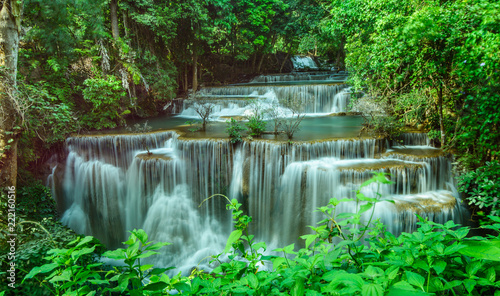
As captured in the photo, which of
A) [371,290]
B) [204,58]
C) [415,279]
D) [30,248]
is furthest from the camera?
[204,58]

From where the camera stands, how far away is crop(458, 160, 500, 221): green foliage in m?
4.59

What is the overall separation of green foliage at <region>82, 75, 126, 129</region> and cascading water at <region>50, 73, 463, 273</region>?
1488 mm

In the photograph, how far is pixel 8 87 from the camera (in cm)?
492

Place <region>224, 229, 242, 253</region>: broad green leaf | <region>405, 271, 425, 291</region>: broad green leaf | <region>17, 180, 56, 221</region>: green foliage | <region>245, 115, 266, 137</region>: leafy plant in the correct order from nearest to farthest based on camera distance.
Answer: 1. <region>405, 271, 425, 291</region>: broad green leaf
2. <region>224, 229, 242, 253</region>: broad green leaf
3. <region>17, 180, 56, 221</region>: green foliage
4. <region>245, 115, 266, 137</region>: leafy plant

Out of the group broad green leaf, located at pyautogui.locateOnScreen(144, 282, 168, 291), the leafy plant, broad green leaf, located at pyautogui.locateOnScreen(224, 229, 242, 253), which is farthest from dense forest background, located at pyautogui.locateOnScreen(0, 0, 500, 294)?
broad green leaf, located at pyautogui.locateOnScreen(224, 229, 242, 253)

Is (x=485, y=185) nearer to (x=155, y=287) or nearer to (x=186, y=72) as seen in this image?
(x=155, y=287)

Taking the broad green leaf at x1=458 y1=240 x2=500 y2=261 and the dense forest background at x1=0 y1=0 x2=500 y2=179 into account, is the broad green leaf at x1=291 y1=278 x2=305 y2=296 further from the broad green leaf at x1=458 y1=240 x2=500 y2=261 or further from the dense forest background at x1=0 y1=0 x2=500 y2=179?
the dense forest background at x1=0 y1=0 x2=500 y2=179

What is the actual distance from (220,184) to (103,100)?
545 cm

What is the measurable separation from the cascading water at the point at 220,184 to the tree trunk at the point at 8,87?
2.55 meters

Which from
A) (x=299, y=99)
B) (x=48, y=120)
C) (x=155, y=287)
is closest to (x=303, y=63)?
(x=299, y=99)

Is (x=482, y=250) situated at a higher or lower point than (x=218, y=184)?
higher

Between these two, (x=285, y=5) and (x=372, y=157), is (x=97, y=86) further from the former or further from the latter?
(x=285, y=5)

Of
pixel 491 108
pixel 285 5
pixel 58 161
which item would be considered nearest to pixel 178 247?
pixel 58 161

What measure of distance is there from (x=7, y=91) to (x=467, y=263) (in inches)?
273
